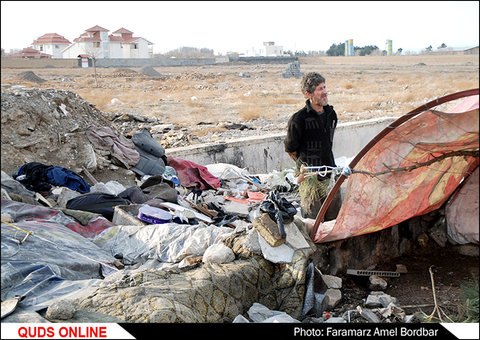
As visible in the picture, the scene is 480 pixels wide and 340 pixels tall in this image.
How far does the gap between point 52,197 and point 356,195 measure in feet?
11.3

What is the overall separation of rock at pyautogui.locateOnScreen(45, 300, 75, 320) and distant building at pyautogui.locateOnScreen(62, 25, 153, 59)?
7074 millimetres

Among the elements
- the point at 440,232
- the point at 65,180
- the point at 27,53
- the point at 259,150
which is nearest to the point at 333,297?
the point at 440,232

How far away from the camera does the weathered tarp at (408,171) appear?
12.6 feet

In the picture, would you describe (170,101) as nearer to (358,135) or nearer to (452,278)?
(358,135)

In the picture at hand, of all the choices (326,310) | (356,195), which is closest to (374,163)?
(356,195)

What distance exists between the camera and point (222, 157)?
9.34 meters

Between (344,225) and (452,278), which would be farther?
(452,278)

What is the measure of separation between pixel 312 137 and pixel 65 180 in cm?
321

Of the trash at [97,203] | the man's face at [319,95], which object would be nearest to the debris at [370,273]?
the man's face at [319,95]

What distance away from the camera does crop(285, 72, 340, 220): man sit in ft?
15.2

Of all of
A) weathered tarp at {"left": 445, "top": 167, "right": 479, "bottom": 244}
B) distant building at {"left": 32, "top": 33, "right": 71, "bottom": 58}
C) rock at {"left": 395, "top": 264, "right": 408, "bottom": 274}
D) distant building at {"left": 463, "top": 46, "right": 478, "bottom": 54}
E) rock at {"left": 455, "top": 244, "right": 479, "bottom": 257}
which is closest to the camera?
distant building at {"left": 463, "top": 46, "right": 478, "bottom": 54}

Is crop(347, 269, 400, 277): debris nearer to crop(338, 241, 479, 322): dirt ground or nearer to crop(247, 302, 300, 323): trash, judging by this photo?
crop(338, 241, 479, 322): dirt ground

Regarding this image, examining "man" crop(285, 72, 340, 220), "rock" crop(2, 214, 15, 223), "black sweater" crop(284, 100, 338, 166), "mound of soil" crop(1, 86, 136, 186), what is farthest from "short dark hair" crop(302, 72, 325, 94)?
"mound of soil" crop(1, 86, 136, 186)

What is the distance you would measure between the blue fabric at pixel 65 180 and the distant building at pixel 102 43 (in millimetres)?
3691
